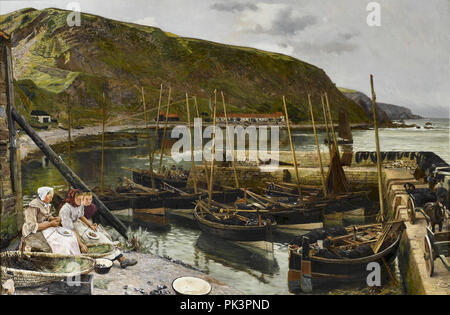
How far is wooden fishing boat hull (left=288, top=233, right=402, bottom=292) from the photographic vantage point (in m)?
4.22

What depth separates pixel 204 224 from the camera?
4961 millimetres

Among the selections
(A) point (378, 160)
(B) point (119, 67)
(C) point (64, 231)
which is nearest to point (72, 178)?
(C) point (64, 231)

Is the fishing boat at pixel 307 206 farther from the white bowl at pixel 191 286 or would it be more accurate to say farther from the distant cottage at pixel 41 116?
the distant cottage at pixel 41 116

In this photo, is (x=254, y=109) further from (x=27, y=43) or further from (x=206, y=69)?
(x=27, y=43)

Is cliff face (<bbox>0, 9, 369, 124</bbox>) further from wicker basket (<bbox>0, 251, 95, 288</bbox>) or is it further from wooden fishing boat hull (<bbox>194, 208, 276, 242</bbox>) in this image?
wicker basket (<bbox>0, 251, 95, 288</bbox>)

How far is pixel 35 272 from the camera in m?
4.20

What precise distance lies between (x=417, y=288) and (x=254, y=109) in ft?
9.87

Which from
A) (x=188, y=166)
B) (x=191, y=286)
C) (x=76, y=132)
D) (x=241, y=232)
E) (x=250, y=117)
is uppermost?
(x=250, y=117)

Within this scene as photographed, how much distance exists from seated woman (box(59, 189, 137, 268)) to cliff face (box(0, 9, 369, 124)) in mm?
1281

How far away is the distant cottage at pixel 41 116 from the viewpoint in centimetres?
510

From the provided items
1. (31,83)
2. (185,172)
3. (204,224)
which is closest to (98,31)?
(31,83)

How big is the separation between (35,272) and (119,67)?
300 cm

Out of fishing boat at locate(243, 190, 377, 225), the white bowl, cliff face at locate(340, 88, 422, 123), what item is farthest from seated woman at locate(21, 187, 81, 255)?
cliff face at locate(340, 88, 422, 123)

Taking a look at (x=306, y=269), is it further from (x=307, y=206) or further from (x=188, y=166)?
(x=188, y=166)
